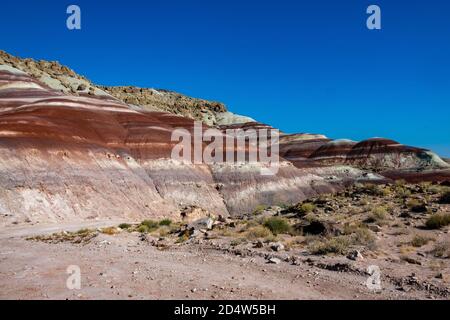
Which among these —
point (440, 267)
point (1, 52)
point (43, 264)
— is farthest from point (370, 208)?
point (1, 52)

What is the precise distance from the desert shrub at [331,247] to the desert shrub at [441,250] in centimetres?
249

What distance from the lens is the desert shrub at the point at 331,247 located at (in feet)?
41.4

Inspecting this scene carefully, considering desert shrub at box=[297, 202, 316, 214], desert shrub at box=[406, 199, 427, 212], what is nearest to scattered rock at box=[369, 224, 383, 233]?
desert shrub at box=[406, 199, 427, 212]

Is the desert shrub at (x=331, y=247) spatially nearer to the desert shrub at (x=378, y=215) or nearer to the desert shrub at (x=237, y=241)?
the desert shrub at (x=237, y=241)

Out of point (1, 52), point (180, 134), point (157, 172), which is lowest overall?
point (157, 172)

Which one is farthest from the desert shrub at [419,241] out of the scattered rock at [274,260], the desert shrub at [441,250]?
the scattered rock at [274,260]

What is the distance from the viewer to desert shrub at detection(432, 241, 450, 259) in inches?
471

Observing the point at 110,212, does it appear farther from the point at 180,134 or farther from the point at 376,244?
the point at 376,244

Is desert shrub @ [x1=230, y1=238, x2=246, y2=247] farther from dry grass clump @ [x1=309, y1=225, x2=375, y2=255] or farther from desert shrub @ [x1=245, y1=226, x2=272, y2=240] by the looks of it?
dry grass clump @ [x1=309, y1=225, x2=375, y2=255]

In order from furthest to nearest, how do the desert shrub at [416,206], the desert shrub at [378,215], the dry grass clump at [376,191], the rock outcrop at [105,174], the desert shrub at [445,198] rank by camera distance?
the rock outcrop at [105,174], the dry grass clump at [376,191], the desert shrub at [445,198], the desert shrub at [416,206], the desert shrub at [378,215]

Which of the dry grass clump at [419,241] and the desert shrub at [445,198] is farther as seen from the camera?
the desert shrub at [445,198]

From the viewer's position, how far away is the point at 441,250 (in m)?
12.2

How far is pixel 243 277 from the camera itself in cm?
1039

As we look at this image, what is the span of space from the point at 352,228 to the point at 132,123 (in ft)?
145
